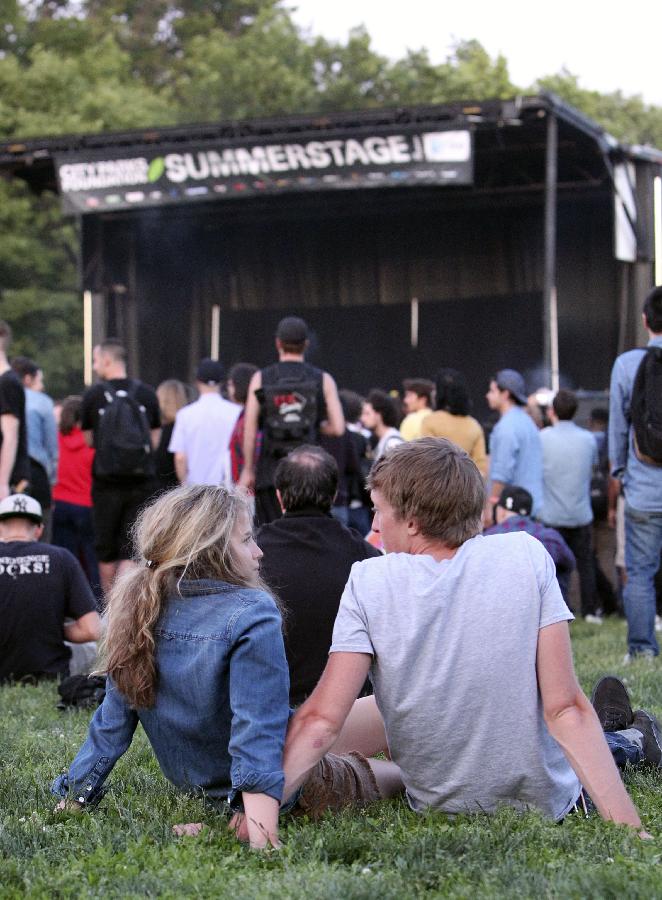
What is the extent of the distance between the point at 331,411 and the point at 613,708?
10.9 ft

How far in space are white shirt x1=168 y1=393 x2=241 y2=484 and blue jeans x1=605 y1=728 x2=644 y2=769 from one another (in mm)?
4835

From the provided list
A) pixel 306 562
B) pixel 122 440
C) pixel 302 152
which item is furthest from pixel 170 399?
pixel 302 152

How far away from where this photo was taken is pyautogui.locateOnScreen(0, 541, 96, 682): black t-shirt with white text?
5.50 metres

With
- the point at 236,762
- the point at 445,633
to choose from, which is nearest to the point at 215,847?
the point at 236,762

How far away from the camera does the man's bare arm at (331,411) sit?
675 cm

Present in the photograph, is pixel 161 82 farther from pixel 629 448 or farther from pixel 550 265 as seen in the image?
pixel 629 448

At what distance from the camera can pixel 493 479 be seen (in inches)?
316

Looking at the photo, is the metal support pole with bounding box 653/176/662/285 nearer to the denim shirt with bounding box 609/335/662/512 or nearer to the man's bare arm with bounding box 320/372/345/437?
the man's bare arm with bounding box 320/372/345/437

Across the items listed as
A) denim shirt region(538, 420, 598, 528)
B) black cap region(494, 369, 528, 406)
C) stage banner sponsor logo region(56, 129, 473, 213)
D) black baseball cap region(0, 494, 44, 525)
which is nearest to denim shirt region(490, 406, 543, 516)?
black cap region(494, 369, 528, 406)

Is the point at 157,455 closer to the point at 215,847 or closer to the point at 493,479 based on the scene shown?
the point at 493,479

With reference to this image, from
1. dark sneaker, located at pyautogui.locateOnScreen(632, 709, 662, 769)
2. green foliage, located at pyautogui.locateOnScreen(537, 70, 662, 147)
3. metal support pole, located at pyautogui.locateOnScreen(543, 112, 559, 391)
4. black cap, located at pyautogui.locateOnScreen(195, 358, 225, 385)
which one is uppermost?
green foliage, located at pyautogui.locateOnScreen(537, 70, 662, 147)

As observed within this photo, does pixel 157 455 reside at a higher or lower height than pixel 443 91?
lower

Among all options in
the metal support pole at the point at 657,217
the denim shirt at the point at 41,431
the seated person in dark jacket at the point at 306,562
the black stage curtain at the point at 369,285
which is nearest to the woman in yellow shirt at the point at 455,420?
the denim shirt at the point at 41,431

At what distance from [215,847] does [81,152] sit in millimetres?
14003
